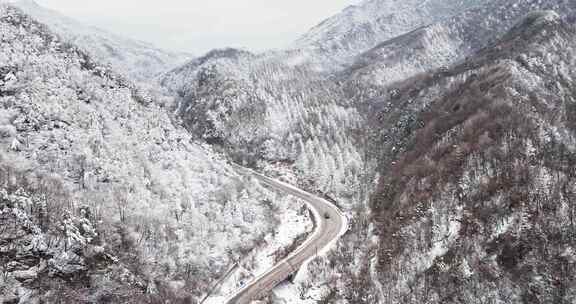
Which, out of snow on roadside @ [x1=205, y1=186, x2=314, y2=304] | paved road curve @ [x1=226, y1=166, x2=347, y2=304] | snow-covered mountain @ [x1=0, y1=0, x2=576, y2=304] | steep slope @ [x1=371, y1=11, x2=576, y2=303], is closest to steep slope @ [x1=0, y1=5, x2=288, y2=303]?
snow-covered mountain @ [x1=0, y1=0, x2=576, y2=304]

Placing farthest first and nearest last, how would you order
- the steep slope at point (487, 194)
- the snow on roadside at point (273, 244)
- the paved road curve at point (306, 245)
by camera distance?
the snow on roadside at point (273, 244), the paved road curve at point (306, 245), the steep slope at point (487, 194)

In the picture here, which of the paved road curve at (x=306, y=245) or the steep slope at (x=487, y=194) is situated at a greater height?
the steep slope at (x=487, y=194)

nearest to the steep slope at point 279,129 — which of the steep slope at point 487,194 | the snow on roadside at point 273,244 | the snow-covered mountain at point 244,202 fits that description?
the snow-covered mountain at point 244,202

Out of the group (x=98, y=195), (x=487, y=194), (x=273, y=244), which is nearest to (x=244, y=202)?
(x=273, y=244)

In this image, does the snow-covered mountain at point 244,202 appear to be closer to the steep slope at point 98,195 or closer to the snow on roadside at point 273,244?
the steep slope at point 98,195

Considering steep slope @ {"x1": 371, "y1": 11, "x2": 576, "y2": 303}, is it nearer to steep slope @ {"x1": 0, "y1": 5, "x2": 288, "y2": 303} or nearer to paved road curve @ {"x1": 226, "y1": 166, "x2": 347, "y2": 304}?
paved road curve @ {"x1": 226, "y1": 166, "x2": 347, "y2": 304}

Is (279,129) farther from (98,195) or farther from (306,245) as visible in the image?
(98,195)

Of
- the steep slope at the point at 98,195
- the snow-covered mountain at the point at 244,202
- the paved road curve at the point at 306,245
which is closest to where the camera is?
the steep slope at the point at 98,195
